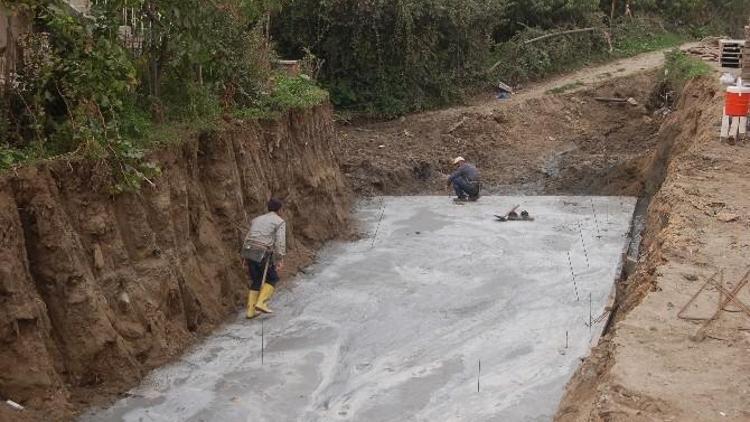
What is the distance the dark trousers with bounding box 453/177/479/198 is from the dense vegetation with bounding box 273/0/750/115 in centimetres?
719

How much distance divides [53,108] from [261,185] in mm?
3826

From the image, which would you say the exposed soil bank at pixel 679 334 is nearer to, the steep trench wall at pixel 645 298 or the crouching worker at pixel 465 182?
the steep trench wall at pixel 645 298

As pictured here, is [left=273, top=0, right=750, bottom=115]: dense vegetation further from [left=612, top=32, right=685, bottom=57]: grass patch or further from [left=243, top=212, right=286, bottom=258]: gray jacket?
[left=243, top=212, right=286, bottom=258]: gray jacket

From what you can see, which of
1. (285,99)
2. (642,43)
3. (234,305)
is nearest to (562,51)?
(642,43)

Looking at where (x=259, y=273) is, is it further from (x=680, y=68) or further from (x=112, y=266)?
(x=680, y=68)

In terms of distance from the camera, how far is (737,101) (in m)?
14.1

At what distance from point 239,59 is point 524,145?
36.4 feet

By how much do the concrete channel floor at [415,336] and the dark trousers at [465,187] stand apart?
2231 millimetres

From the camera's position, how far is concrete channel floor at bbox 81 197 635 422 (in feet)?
30.2

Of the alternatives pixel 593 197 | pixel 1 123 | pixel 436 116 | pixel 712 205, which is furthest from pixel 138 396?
pixel 436 116

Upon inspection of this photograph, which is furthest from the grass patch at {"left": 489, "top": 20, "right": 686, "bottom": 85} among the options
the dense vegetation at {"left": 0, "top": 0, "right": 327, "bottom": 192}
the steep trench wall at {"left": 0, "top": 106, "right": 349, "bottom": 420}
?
the steep trench wall at {"left": 0, "top": 106, "right": 349, "bottom": 420}

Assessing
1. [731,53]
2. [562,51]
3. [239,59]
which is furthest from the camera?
[562,51]

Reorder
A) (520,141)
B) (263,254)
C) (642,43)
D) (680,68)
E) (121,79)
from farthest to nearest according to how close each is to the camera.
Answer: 1. (642,43)
2. (680,68)
3. (520,141)
4. (263,254)
5. (121,79)

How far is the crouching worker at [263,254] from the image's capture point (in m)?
11.6
